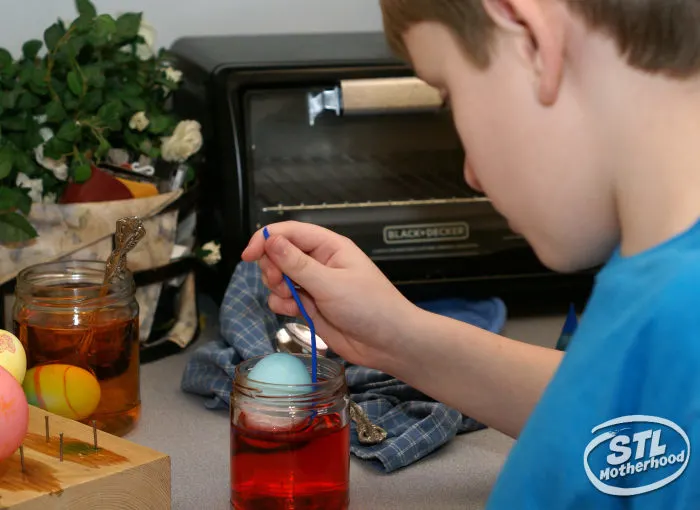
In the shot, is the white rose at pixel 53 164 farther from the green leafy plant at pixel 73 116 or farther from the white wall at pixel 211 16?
the white wall at pixel 211 16

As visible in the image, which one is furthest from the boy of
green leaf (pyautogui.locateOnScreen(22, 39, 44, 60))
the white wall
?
the white wall

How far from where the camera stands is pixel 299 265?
85 centimetres

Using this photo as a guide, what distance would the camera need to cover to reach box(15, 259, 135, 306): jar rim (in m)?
0.97

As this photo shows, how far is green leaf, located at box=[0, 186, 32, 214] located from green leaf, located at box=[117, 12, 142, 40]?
237mm

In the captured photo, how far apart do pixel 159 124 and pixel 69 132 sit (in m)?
0.12

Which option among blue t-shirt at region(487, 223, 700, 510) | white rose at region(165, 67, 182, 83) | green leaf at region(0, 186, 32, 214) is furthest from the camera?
white rose at region(165, 67, 182, 83)

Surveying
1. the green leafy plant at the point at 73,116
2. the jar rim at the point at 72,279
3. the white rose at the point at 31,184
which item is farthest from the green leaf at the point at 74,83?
the jar rim at the point at 72,279

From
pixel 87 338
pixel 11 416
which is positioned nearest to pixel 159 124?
pixel 87 338

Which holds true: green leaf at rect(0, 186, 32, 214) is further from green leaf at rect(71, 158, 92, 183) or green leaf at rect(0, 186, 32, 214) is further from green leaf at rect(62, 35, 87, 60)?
green leaf at rect(62, 35, 87, 60)

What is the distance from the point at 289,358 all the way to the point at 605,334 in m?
0.33

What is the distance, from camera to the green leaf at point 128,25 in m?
1.21

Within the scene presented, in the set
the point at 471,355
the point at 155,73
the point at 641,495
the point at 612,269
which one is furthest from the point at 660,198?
the point at 155,73

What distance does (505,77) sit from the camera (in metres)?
0.59

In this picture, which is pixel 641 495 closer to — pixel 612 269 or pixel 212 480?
pixel 612 269
